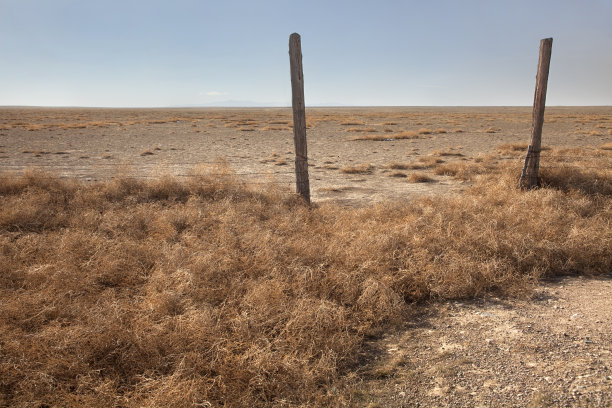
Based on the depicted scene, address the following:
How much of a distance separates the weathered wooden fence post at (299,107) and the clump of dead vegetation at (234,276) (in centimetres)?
41

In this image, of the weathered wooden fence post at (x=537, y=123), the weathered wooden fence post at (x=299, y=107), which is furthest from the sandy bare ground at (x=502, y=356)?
the weathered wooden fence post at (x=537, y=123)

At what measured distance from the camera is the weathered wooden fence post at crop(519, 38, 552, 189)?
24.6ft

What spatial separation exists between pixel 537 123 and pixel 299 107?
474cm

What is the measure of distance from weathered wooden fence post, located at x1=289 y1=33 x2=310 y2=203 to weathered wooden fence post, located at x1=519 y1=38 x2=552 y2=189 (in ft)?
14.4

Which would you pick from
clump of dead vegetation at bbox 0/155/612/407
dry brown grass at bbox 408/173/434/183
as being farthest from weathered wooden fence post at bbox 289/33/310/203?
dry brown grass at bbox 408/173/434/183

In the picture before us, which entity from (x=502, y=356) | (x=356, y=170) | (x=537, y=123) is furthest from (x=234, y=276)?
(x=356, y=170)

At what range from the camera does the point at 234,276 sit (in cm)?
441

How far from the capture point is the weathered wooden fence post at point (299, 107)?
7.07m

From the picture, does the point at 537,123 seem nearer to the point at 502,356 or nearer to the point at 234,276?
the point at 502,356

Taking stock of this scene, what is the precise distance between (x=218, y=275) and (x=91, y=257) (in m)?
1.58

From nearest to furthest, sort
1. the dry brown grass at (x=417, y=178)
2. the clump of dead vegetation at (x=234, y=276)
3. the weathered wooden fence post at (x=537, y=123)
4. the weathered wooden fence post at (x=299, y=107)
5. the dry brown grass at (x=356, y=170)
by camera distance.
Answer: the clump of dead vegetation at (x=234, y=276), the weathered wooden fence post at (x=299, y=107), the weathered wooden fence post at (x=537, y=123), the dry brown grass at (x=417, y=178), the dry brown grass at (x=356, y=170)

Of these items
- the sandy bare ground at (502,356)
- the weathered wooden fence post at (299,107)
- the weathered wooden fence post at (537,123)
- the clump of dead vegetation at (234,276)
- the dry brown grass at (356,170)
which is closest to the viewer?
the sandy bare ground at (502,356)

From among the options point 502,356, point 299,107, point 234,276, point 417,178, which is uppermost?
point 299,107

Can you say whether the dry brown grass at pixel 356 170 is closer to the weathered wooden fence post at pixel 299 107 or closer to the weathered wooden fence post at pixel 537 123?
the weathered wooden fence post at pixel 299 107
